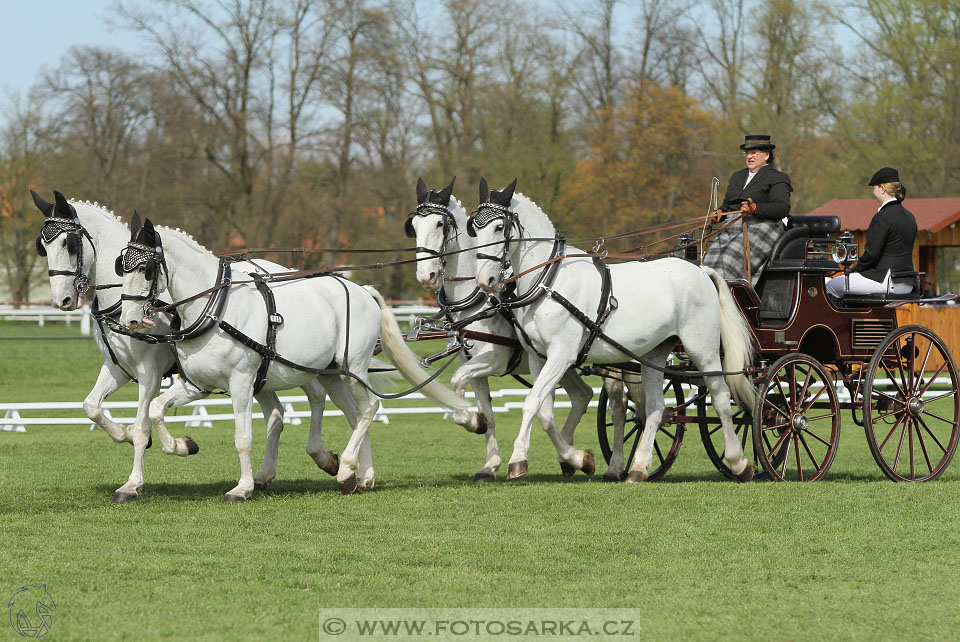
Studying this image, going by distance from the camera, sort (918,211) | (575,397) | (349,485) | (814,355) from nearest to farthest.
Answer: (349,485) < (575,397) < (814,355) < (918,211)

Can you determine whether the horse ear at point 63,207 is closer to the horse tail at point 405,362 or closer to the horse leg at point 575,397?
the horse tail at point 405,362

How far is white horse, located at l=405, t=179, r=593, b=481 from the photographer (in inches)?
359

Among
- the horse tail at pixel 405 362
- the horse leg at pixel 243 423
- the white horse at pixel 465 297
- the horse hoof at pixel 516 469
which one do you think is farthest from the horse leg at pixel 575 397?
the horse leg at pixel 243 423

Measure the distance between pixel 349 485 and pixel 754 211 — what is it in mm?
4002

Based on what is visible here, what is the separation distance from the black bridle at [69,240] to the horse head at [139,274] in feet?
1.41

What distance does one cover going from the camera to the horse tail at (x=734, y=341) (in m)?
10.1

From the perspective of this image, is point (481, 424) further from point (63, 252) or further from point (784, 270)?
point (63, 252)

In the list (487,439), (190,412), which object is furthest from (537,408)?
(190,412)

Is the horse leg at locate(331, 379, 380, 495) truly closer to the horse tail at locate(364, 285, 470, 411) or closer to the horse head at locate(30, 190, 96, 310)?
the horse tail at locate(364, 285, 470, 411)

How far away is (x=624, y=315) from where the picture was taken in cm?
962

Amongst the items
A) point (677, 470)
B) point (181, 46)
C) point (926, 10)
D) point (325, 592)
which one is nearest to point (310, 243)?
point (181, 46)

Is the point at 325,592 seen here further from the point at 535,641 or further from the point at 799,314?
the point at 799,314

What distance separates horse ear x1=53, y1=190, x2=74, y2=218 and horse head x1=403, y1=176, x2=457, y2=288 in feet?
7.88

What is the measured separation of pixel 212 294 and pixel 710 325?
4012 millimetres
